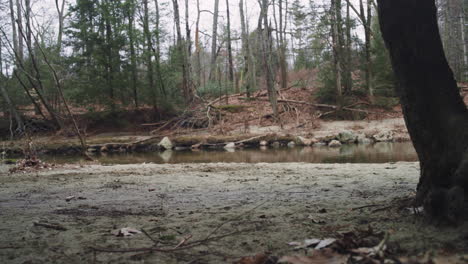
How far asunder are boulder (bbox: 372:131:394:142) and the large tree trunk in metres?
14.4

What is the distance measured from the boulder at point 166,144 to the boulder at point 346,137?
7.97 metres

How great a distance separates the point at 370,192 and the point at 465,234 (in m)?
2.05

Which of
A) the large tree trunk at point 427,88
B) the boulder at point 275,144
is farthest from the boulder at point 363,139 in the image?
the large tree trunk at point 427,88

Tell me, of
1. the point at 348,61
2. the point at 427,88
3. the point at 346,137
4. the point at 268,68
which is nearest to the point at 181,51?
the point at 268,68

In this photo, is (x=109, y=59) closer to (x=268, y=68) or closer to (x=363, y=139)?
(x=268, y=68)

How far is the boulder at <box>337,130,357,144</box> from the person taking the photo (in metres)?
16.0

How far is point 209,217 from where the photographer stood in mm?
3100

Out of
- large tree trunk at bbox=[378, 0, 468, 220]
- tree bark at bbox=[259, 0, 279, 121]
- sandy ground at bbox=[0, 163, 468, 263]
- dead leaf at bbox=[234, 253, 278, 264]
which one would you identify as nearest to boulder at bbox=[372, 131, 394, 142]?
tree bark at bbox=[259, 0, 279, 121]

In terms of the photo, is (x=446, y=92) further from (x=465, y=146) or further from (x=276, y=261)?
(x=276, y=261)

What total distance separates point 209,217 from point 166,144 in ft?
46.1

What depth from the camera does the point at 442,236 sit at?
2.02 meters

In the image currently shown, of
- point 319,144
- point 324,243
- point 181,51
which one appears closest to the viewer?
point 324,243

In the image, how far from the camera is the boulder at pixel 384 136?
1598 cm

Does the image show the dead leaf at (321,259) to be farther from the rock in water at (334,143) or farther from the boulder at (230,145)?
the boulder at (230,145)
